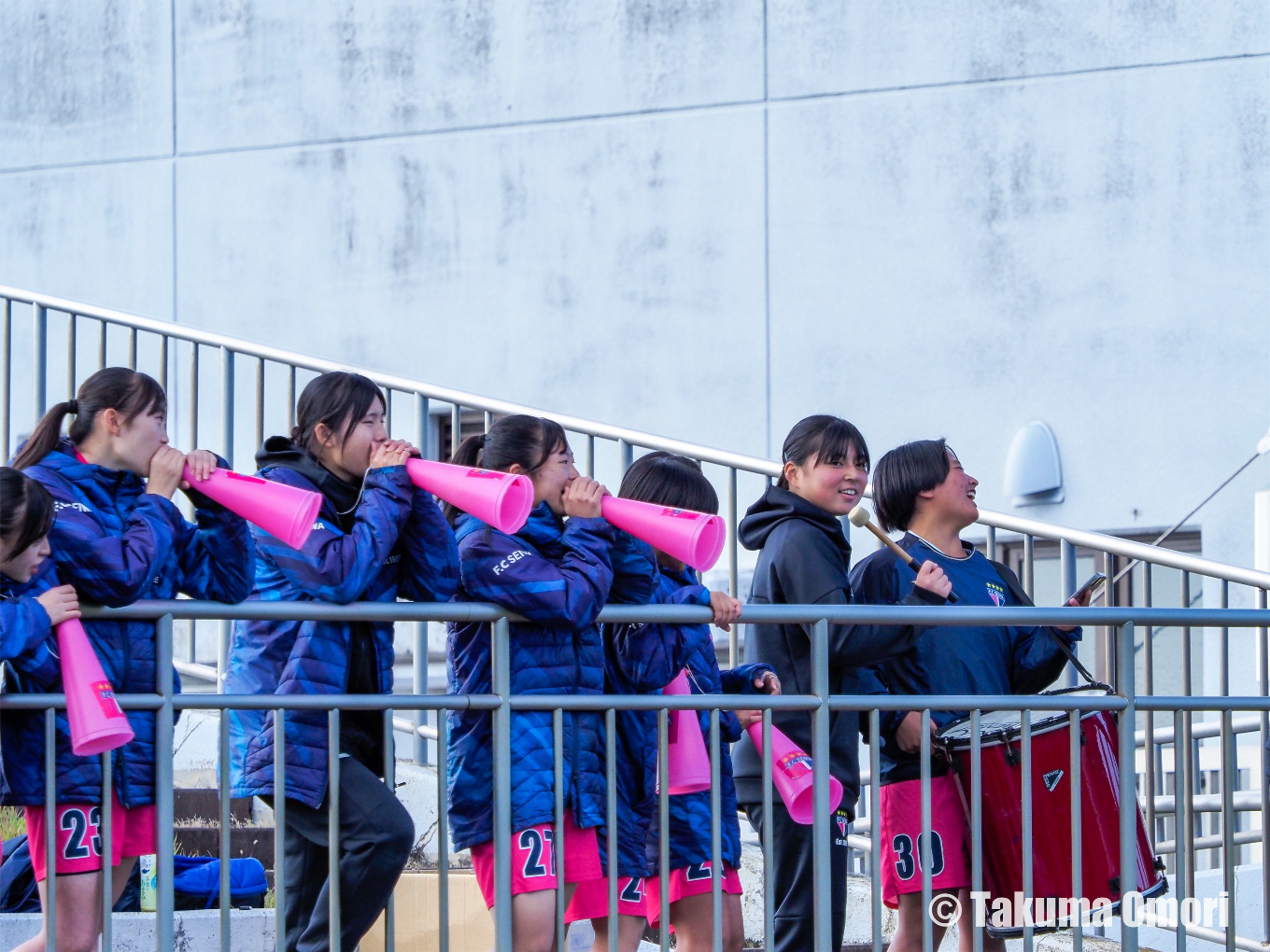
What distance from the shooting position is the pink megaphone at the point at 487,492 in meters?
3.64

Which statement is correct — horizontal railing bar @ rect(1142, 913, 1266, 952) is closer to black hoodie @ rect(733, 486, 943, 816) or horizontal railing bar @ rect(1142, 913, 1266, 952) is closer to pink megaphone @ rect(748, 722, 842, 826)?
black hoodie @ rect(733, 486, 943, 816)

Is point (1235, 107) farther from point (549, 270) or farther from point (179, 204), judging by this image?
point (179, 204)

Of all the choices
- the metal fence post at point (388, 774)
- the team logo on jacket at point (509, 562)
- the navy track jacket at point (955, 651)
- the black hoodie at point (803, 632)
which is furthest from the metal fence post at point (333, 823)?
the navy track jacket at point (955, 651)

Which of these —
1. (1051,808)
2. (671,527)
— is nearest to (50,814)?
(671,527)

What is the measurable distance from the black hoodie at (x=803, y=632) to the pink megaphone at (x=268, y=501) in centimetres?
131

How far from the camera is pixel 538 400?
11.4 meters

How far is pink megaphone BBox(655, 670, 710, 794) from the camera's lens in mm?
3811

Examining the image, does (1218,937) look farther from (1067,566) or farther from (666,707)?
(666,707)

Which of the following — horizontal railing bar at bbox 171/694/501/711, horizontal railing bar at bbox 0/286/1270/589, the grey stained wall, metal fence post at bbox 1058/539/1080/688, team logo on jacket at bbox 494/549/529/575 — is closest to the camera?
horizontal railing bar at bbox 171/694/501/711

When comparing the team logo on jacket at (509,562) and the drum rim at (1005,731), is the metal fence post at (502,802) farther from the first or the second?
the drum rim at (1005,731)

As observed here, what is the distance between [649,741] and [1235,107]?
773cm

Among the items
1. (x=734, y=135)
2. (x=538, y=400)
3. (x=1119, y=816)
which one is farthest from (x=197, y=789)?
(x=734, y=135)

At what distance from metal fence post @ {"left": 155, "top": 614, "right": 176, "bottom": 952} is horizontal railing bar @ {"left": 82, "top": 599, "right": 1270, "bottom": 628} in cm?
7

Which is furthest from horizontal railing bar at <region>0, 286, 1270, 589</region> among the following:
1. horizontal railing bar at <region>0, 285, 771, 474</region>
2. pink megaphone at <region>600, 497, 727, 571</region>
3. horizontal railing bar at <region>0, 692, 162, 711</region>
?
horizontal railing bar at <region>0, 692, 162, 711</region>
